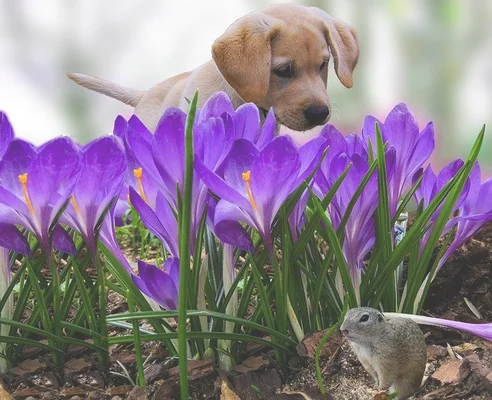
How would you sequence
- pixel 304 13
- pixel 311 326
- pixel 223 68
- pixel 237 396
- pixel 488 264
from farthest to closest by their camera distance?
1. pixel 304 13
2. pixel 223 68
3. pixel 488 264
4. pixel 311 326
5. pixel 237 396

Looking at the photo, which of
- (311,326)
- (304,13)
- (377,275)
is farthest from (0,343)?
(304,13)

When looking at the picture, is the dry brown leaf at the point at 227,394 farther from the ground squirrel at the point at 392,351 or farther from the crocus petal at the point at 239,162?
the crocus petal at the point at 239,162

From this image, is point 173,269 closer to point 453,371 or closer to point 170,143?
point 170,143

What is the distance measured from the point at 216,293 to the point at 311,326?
0.57 ft

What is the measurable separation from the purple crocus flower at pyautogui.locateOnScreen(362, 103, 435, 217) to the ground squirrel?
0.98 feet

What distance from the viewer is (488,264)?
1671 millimetres

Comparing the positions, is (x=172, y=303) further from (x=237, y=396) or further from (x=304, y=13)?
(x=304, y=13)

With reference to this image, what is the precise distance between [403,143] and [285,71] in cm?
142

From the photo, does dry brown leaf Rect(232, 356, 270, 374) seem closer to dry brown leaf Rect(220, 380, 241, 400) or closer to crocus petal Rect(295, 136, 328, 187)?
dry brown leaf Rect(220, 380, 241, 400)

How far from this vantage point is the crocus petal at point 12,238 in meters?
1.07

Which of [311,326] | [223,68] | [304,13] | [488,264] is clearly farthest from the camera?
[304,13]

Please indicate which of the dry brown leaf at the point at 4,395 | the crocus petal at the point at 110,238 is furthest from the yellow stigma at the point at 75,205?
the dry brown leaf at the point at 4,395

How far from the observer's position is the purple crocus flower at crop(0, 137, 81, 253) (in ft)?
3.30

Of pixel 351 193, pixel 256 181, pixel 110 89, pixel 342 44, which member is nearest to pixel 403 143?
pixel 351 193
